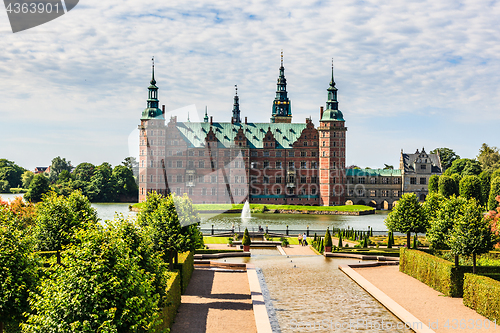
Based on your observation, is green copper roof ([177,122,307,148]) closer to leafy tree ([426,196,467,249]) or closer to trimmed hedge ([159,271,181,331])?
leafy tree ([426,196,467,249])

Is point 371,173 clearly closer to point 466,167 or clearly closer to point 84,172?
point 466,167

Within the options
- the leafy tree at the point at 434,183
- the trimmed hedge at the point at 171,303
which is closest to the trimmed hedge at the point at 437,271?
the trimmed hedge at the point at 171,303

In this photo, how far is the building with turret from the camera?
8806 cm

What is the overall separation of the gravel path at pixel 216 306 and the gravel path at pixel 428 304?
6.99 m

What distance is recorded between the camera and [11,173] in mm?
127625

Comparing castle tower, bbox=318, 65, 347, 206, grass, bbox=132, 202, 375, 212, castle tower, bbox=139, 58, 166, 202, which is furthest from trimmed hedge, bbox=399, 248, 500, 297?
castle tower, bbox=139, 58, 166, 202

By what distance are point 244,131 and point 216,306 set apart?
7533 centimetres

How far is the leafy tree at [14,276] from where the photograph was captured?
13.1 metres

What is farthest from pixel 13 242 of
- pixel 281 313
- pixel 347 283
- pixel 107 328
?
pixel 347 283

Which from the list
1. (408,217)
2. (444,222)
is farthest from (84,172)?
(444,222)

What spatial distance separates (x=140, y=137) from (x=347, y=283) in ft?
228

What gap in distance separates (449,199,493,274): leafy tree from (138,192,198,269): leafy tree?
13.5 metres

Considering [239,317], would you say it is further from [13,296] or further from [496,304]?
[496,304]

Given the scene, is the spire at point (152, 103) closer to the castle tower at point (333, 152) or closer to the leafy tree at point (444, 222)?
the castle tower at point (333, 152)
